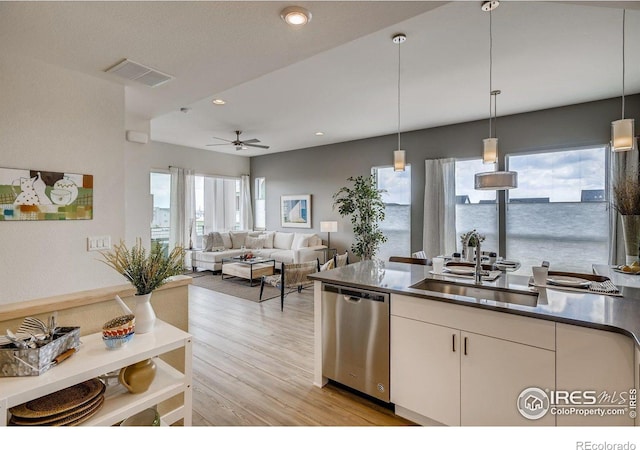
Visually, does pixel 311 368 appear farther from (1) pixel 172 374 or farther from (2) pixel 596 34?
(2) pixel 596 34

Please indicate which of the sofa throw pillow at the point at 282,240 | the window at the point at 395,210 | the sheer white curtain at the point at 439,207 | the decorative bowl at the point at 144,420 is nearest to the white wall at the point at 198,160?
the sofa throw pillow at the point at 282,240

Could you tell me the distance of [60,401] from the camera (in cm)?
135

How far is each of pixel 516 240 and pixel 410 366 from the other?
4119mm

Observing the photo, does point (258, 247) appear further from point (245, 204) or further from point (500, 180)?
point (500, 180)

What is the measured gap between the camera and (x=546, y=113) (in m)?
4.86

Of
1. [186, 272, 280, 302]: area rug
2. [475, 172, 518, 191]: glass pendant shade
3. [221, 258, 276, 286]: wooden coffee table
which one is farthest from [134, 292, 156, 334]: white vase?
[221, 258, 276, 286]: wooden coffee table

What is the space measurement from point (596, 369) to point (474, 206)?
14.6 ft

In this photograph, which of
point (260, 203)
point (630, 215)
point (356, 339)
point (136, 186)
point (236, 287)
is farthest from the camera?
point (260, 203)

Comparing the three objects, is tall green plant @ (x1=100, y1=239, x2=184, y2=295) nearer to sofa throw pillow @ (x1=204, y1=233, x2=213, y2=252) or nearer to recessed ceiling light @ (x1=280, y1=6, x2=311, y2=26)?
recessed ceiling light @ (x1=280, y1=6, x2=311, y2=26)

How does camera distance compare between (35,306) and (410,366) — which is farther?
(410,366)

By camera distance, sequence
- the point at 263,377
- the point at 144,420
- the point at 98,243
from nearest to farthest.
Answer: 1. the point at 144,420
2. the point at 98,243
3. the point at 263,377

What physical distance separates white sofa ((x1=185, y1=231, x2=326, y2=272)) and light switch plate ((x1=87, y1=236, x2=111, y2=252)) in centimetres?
440

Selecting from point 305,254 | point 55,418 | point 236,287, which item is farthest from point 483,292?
point 305,254

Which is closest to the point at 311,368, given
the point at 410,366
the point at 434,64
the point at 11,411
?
the point at 410,366
